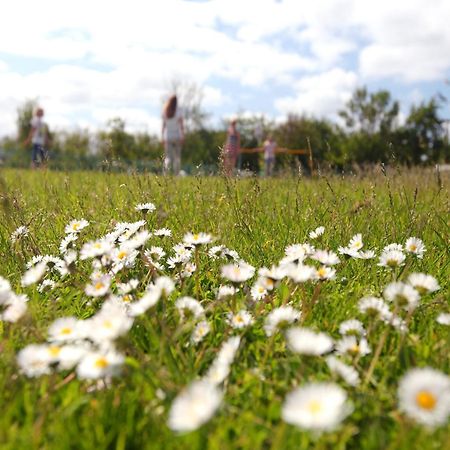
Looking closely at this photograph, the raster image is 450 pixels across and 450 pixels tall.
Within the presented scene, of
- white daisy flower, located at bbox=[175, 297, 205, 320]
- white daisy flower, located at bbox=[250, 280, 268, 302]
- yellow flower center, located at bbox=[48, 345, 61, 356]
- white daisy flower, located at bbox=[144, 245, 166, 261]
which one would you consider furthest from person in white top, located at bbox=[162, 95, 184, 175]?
yellow flower center, located at bbox=[48, 345, 61, 356]

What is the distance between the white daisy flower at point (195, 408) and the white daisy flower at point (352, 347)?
0.55m

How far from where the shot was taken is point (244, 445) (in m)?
1.09

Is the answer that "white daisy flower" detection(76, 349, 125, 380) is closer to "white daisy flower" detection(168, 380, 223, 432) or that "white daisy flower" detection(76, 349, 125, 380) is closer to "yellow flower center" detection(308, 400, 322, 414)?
"white daisy flower" detection(168, 380, 223, 432)

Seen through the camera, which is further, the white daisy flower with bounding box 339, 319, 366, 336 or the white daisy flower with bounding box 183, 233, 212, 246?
the white daisy flower with bounding box 183, 233, 212, 246

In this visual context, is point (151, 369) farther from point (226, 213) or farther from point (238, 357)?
point (226, 213)

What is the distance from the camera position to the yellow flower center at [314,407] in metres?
A: 0.89

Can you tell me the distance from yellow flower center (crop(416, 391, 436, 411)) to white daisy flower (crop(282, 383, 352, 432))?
5.0 inches

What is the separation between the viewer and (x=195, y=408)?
0.93 m

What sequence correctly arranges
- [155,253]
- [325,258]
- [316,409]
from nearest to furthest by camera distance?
[316,409] < [325,258] < [155,253]

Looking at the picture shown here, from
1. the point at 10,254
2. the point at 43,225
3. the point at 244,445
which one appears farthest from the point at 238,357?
the point at 43,225

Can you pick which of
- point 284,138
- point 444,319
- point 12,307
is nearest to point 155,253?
point 12,307

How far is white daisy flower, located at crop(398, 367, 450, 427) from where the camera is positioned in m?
0.88

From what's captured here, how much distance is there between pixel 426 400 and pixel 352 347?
477 mm

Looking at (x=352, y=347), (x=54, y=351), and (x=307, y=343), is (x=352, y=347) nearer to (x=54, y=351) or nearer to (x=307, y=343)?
(x=307, y=343)
